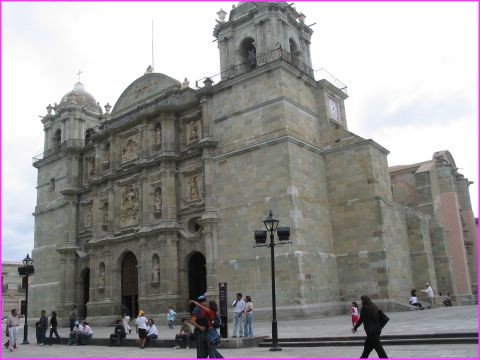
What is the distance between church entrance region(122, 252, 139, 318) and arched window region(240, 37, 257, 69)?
1413cm

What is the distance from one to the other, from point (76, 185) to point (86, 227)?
3610 millimetres

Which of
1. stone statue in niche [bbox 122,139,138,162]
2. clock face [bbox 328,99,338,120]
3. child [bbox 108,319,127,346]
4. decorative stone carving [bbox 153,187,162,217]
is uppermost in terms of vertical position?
Answer: clock face [bbox 328,99,338,120]

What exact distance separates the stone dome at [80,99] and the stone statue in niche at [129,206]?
35.4 feet

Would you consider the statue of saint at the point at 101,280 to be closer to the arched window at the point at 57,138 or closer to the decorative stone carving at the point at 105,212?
Result: the decorative stone carving at the point at 105,212

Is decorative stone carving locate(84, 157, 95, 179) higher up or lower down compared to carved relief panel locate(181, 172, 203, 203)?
higher up

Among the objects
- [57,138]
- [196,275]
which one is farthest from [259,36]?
[57,138]

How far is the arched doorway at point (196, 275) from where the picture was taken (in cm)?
2875

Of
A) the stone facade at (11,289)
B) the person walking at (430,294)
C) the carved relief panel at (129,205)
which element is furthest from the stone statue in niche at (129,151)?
the stone facade at (11,289)

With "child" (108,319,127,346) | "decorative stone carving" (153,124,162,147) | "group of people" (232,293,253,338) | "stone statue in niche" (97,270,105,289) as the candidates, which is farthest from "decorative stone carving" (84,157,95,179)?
"group of people" (232,293,253,338)

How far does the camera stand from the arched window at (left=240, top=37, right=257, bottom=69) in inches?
1186

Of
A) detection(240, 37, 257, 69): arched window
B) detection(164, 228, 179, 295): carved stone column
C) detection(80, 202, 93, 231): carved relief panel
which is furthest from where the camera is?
detection(80, 202, 93, 231): carved relief panel

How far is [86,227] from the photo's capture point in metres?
35.8

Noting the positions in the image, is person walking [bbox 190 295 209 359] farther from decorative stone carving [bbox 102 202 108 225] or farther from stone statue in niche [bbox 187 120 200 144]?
decorative stone carving [bbox 102 202 108 225]

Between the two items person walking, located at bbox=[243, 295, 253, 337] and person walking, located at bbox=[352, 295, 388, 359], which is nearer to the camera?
person walking, located at bbox=[352, 295, 388, 359]
